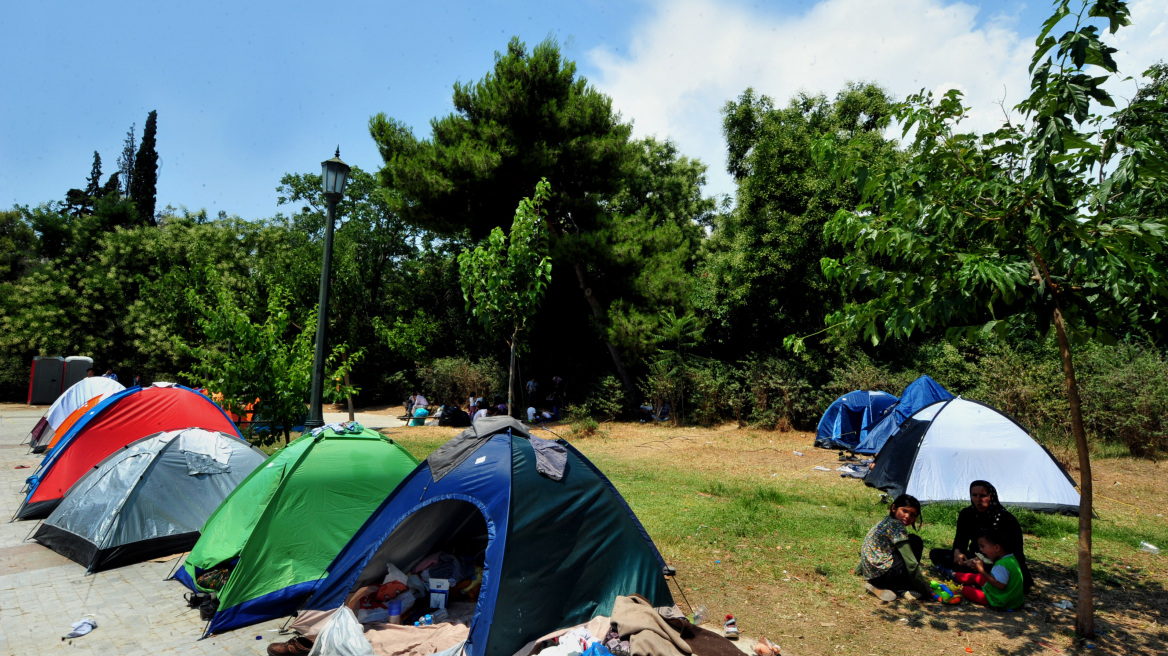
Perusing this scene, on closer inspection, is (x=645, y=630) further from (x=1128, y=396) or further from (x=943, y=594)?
(x=1128, y=396)

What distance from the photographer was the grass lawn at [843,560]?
497 centimetres

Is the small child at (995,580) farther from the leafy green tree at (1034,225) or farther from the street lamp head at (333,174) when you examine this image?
the street lamp head at (333,174)

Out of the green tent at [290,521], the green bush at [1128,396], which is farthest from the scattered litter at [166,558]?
the green bush at [1128,396]

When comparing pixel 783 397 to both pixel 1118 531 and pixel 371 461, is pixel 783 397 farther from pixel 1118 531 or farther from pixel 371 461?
pixel 371 461

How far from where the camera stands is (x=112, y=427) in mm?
8992

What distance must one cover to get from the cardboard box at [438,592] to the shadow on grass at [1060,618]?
3720 mm

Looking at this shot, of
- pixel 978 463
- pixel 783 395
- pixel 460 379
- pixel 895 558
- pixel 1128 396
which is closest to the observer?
pixel 895 558

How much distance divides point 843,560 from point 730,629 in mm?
2265

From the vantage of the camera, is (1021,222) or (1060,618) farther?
(1060,618)

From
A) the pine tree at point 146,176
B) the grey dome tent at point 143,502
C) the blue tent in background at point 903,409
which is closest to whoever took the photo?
the grey dome tent at point 143,502

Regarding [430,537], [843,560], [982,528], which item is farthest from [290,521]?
[982,528]

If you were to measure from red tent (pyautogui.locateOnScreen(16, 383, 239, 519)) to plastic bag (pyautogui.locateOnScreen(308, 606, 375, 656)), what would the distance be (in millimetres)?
4777

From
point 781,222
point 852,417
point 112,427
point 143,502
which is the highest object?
point 781,222

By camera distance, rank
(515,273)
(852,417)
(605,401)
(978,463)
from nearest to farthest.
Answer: (978,463)
(515,273)
(852,417)
(605,401)
